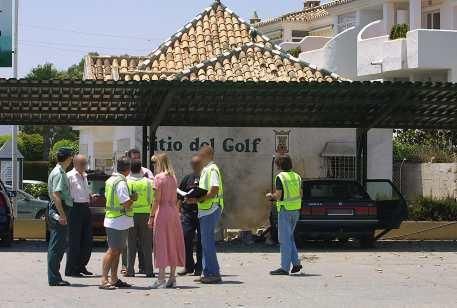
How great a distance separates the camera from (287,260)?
50.7ft

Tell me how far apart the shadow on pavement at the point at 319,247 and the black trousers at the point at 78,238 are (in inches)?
173

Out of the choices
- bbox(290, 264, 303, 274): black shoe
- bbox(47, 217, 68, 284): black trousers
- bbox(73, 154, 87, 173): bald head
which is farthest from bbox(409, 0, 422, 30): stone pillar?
bbox(47, 217, 68, 284): black trousers

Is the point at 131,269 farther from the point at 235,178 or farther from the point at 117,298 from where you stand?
the point at 235,178

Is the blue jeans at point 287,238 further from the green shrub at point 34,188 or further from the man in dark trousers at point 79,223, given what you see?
the green shrub at point 34,188

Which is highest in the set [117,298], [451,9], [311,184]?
[451,9]

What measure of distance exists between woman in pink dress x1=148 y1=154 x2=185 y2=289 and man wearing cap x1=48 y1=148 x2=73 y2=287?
1.24 m

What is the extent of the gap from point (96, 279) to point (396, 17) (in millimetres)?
37965

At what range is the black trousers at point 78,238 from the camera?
15031 millimetres

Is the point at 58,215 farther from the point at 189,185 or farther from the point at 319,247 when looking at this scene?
the point at 319,247

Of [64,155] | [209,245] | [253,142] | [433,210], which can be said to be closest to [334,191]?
[433,210]

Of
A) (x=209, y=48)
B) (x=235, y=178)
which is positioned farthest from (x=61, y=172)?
(x=209, y=48)

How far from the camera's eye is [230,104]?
22.4 meters

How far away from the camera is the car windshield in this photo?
20297 millimetres

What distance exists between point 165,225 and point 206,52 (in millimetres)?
16442
